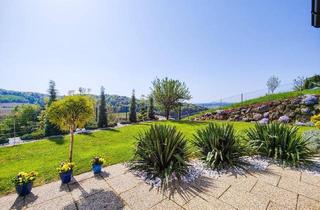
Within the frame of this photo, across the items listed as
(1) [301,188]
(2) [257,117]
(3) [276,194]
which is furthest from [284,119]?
(3) [276,194]

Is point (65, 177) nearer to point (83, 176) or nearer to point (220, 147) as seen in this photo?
point (83, 176)

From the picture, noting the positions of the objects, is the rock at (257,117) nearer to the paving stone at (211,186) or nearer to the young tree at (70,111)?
the paving stone at (211,186)

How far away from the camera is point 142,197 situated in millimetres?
3088

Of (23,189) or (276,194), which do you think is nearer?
(276,194)

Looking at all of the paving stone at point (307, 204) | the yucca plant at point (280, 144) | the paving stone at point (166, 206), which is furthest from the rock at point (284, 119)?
the paving stone at point (166, 206)

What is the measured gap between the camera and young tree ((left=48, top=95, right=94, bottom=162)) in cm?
445

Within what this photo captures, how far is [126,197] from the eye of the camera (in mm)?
3084

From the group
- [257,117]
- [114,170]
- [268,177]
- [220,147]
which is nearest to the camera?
[268,177]

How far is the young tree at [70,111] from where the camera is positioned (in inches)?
175

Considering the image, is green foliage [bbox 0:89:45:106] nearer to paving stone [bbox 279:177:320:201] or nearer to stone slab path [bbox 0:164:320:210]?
stone slab path [bbox 0:164:320:210]

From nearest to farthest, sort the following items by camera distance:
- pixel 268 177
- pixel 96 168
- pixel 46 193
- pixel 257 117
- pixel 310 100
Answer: pixel 46 193
pixel 268 177
pixel 96 168
pixel 310 100
pixel 257 117

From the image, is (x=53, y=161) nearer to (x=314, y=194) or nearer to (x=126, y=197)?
(x=126, y=197)

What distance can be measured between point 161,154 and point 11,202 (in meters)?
2.98

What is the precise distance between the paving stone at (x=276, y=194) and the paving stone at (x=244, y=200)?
0.49 feet
